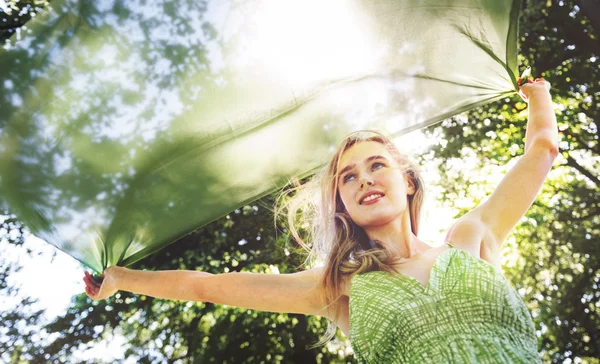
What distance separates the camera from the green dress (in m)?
1.78

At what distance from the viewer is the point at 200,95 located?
2.60 meters

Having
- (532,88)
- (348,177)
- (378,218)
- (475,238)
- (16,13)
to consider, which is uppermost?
(16,13)

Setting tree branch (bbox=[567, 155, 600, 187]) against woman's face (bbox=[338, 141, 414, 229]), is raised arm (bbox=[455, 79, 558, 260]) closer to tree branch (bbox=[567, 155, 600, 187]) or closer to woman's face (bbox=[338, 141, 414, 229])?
woman's face (bbox=[338, 141, 414, 229])

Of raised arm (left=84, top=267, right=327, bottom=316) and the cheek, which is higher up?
the cheek

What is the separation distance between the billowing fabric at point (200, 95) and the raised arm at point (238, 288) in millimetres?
317

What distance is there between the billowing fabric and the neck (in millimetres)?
662

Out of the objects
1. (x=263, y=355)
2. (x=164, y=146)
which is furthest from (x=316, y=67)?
(x=263, y=355)

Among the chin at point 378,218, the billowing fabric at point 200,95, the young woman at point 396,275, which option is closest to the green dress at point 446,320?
the young woman at point 396,275

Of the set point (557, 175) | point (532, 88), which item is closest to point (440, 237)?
point (557, 175)

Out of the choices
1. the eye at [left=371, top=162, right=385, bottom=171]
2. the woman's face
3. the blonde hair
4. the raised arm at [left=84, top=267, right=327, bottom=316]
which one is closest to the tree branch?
the blonde hair

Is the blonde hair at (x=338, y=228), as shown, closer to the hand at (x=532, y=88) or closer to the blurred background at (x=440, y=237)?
the hand at (x=532, y=88)

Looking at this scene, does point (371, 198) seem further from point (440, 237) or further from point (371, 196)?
point (440, 237)

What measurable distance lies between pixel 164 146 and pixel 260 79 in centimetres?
57

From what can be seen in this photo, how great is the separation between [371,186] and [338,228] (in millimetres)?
249
